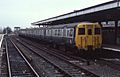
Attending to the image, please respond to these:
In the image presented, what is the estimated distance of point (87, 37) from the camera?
24.8m

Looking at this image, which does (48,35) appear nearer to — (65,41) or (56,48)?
(56,48)

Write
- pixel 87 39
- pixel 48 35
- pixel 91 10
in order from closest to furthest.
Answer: pixel 87 39
pixel 91 10
pixel 48 35

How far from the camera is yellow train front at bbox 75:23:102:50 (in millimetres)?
24562

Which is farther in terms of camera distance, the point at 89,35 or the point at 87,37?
the point at 89,35

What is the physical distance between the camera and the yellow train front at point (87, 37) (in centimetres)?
→ 2456

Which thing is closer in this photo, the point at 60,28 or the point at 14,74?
the point at 14,74

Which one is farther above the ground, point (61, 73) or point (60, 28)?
point (60, 28)

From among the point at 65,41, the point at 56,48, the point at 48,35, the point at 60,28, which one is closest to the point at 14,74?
the point at 65,41

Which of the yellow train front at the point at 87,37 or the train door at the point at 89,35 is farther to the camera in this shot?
the train door at the point at 89,35

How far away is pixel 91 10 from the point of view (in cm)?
2783

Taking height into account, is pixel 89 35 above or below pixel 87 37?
above

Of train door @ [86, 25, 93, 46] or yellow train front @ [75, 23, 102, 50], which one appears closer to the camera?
yellow train front @ [75, 23, 102, 50]

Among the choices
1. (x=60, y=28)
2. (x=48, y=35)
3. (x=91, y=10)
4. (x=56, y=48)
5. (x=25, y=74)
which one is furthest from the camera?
(x=48, y=35)

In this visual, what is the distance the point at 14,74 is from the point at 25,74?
20.8 inches
